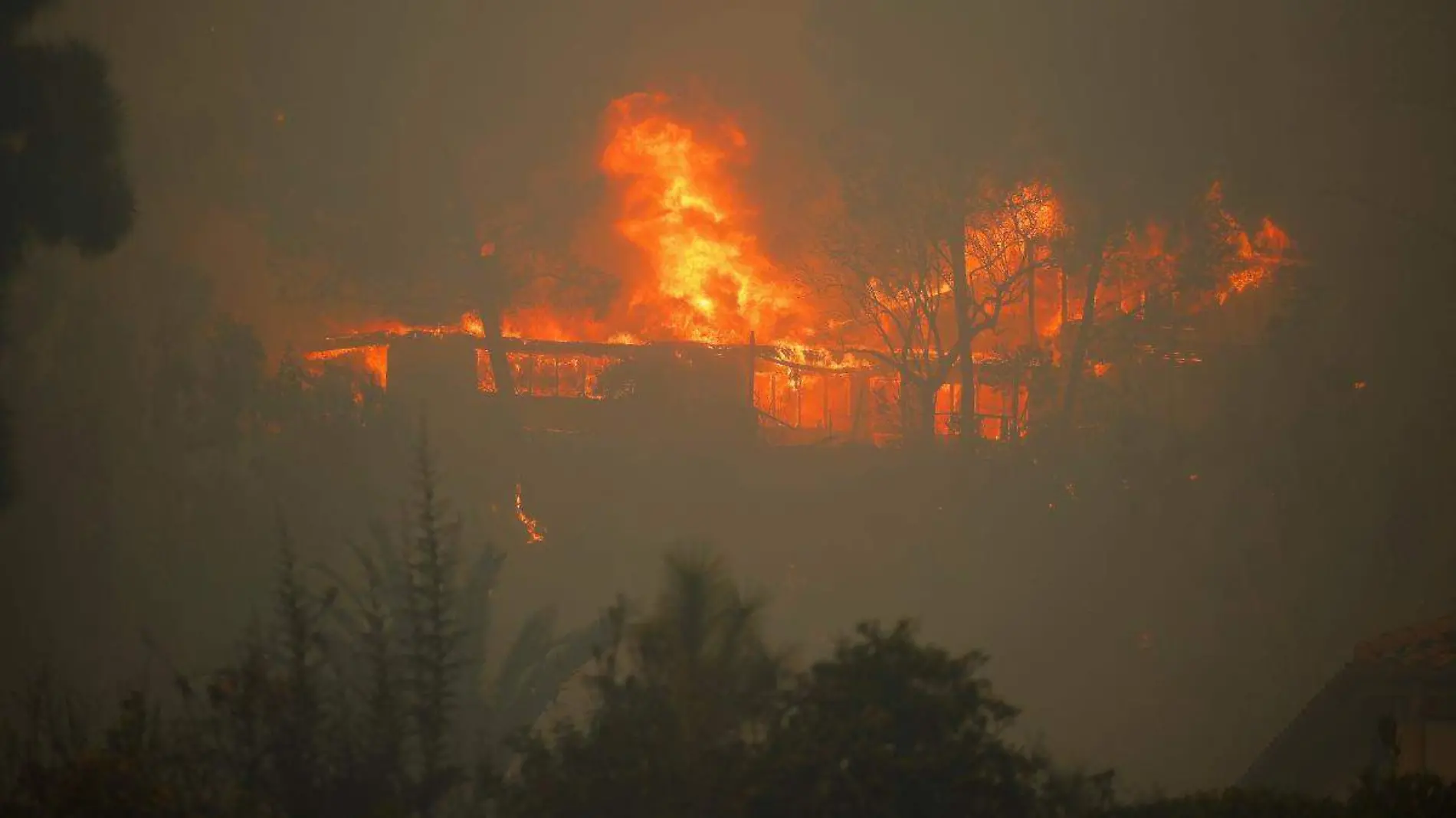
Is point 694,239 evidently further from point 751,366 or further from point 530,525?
point 530,525

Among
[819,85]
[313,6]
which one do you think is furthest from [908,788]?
[313,6]

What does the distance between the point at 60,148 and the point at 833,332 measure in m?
26.8

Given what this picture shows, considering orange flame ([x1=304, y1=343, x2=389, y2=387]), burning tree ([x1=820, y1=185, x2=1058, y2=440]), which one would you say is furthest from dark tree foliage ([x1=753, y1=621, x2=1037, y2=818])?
orange flame ([x1=304, y1=343, x2=389, y2=387])

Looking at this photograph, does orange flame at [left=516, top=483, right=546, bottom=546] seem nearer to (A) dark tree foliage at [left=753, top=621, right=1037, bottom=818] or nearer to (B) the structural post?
(B) the structural post

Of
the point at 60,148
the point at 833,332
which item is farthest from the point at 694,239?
the point at 60,148

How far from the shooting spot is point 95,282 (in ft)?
106

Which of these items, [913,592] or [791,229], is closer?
[913,592]

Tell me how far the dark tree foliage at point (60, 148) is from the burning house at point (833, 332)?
1752 cm

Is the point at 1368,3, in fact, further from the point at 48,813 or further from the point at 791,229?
the point at 48,813

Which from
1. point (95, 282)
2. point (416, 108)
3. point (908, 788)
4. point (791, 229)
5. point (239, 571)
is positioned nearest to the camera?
point (908, 788)

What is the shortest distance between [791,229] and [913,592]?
1287 cm

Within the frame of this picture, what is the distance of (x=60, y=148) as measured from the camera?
9969mm

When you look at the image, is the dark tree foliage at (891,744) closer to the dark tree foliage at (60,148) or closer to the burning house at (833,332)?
the dark tree foliage at (60,148)

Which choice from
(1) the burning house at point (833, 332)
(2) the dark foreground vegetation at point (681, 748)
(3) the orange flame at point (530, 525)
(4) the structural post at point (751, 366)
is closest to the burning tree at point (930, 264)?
(1) the burning house at point (833, 332)
